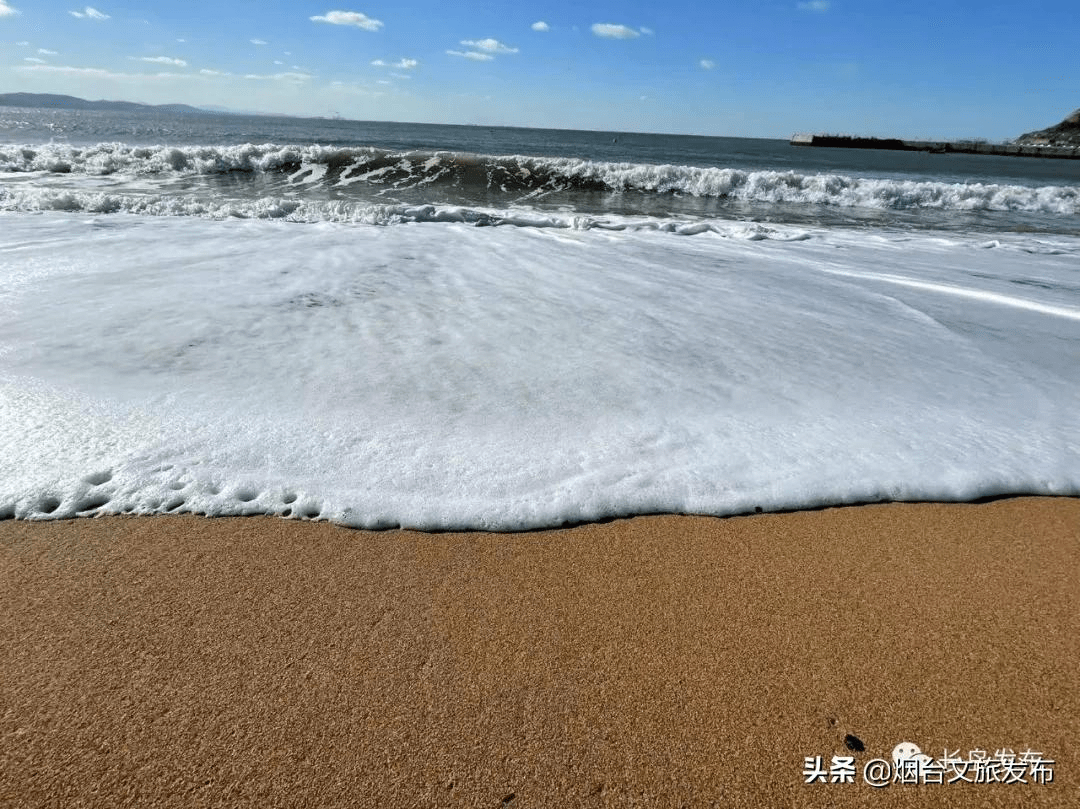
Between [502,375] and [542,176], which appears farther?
[542,176]

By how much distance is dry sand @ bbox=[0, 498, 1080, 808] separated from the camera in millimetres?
1273

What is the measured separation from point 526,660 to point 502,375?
5.80 feet

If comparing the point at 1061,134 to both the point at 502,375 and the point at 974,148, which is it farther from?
the point at 502,375

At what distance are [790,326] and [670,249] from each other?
9.80 ft

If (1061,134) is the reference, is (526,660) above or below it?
below

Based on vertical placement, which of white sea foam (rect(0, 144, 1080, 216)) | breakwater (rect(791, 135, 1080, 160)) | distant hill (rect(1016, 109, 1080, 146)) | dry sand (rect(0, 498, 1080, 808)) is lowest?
dry sand (rect(0, 498, 1080, 808))

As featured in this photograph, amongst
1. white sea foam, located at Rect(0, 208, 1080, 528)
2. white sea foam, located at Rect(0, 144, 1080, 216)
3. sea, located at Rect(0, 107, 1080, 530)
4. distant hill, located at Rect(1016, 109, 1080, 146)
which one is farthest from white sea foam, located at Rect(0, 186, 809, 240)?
distant hill, located at Rect(1016, 109, 1080, 146)

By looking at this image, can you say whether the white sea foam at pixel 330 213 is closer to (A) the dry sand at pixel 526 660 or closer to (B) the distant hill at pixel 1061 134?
(A) the dry sand at pixel 526 660

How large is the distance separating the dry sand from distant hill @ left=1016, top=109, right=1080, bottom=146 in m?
105

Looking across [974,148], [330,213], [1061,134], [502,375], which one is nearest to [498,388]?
[502,375]

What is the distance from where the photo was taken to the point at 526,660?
154 centimetres

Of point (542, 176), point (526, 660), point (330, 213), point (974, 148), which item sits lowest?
point (526, 660)

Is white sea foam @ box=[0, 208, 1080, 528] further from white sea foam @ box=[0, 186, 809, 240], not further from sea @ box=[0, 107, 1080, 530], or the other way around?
white sea foam @ box=[0, 186, 809, 240]

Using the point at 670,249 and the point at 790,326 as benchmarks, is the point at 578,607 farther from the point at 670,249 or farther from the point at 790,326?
the point at 670,249
